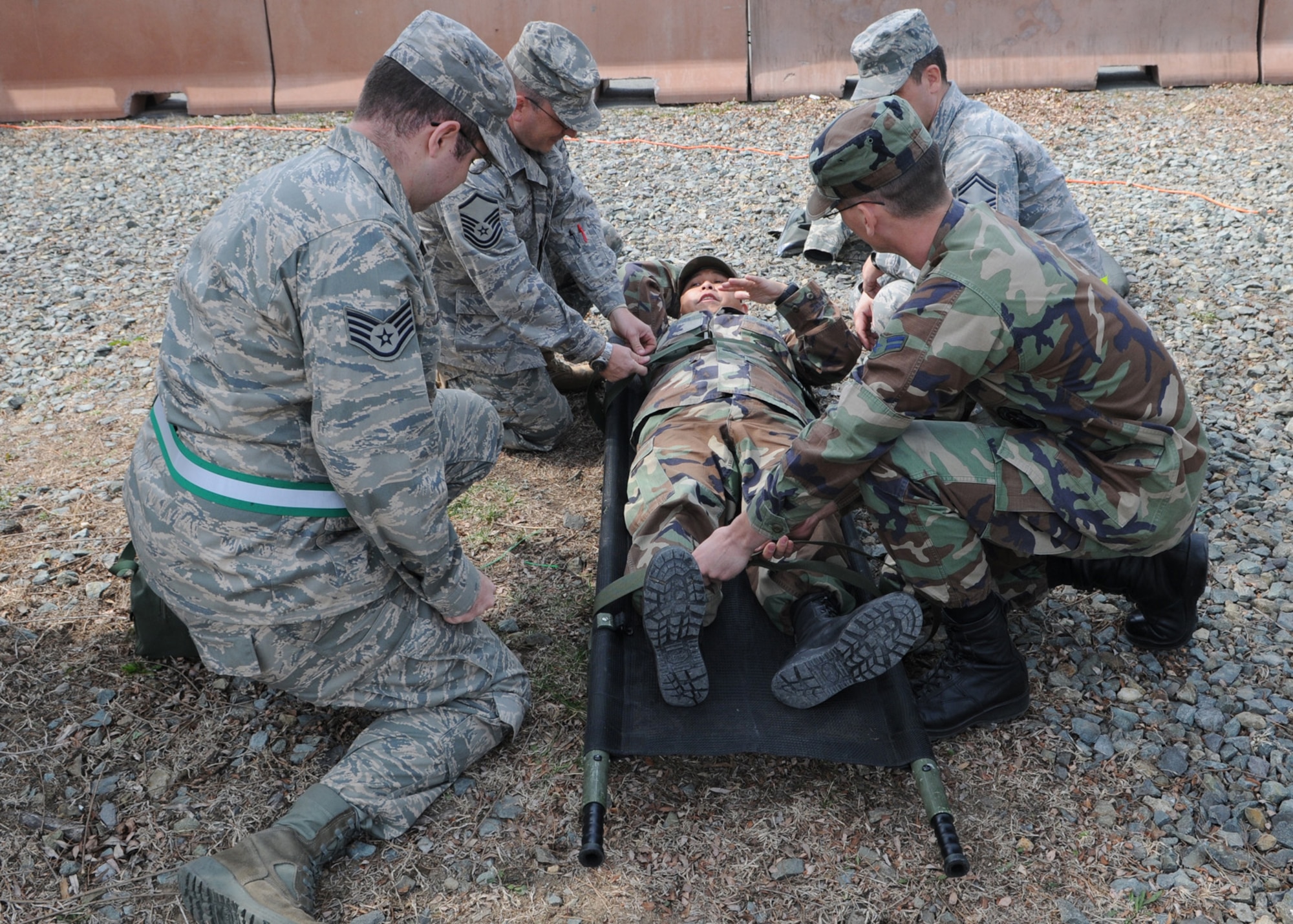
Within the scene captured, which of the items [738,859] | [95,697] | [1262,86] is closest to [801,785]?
[738,859]

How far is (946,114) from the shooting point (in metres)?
4.00

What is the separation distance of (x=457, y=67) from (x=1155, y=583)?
2244mm

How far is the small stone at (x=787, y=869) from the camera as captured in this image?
2346 mm

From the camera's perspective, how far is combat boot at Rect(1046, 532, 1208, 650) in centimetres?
279

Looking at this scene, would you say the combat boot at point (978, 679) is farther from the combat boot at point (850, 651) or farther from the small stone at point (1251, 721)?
the small stone at point (1251, 721)

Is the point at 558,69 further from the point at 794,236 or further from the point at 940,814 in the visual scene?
the point at 940,814

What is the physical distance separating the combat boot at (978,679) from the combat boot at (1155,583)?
1.28ft

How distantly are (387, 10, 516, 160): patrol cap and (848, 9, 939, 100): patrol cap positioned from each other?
1990 millimetres

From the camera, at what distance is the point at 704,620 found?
110 inches

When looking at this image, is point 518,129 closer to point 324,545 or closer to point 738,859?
point 324,545

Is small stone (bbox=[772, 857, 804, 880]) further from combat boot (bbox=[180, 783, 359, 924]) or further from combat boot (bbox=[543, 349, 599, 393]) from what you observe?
combat boot (bbox=[543, 349, 599, 393])

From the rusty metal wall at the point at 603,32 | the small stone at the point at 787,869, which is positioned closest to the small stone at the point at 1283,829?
the small stone at the point at 787,869

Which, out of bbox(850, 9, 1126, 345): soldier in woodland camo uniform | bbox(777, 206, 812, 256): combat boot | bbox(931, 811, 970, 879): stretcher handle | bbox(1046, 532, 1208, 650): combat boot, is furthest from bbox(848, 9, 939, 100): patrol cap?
bbox(931, 811, 970, 879): stretcher handle

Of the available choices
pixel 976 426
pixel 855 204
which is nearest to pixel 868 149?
pixel 855 204
